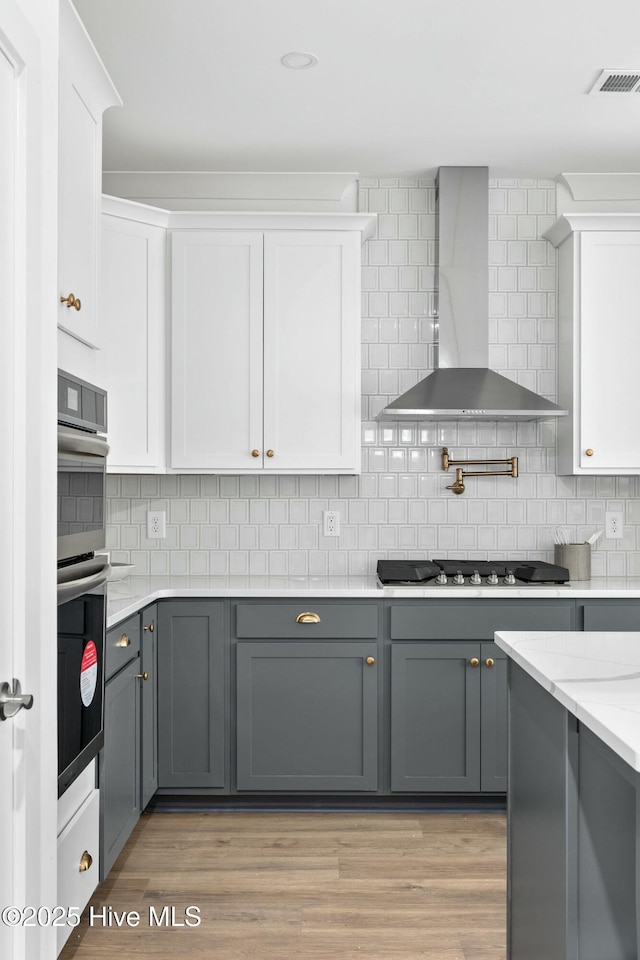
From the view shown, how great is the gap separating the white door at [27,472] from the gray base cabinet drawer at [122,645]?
0.91 m

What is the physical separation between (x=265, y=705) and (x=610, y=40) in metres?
2.75

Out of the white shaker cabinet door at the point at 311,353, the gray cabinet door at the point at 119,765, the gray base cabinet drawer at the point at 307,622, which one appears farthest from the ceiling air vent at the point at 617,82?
Answer: the gray cabinet door at the point at 119,765

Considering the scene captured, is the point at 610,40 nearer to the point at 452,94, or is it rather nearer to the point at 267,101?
the point at 452,94

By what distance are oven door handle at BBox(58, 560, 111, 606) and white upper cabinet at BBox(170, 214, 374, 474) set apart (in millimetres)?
1446

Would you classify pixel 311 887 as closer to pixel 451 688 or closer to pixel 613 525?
pixel 451 688

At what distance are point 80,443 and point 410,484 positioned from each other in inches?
85.8

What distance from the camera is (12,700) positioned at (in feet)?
4.45

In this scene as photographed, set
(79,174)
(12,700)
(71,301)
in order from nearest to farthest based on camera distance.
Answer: (12,700), (71,301), (79,174)

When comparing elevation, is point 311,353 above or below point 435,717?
above

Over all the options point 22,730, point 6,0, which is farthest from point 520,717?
point 6,0

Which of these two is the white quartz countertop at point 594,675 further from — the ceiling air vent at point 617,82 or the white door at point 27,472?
the ceiling air vent at point 617,82

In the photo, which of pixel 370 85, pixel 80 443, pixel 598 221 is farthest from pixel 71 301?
pixel 598 221

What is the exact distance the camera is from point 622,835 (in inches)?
55.3

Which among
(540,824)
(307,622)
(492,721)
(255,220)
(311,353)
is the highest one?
(255,220)
